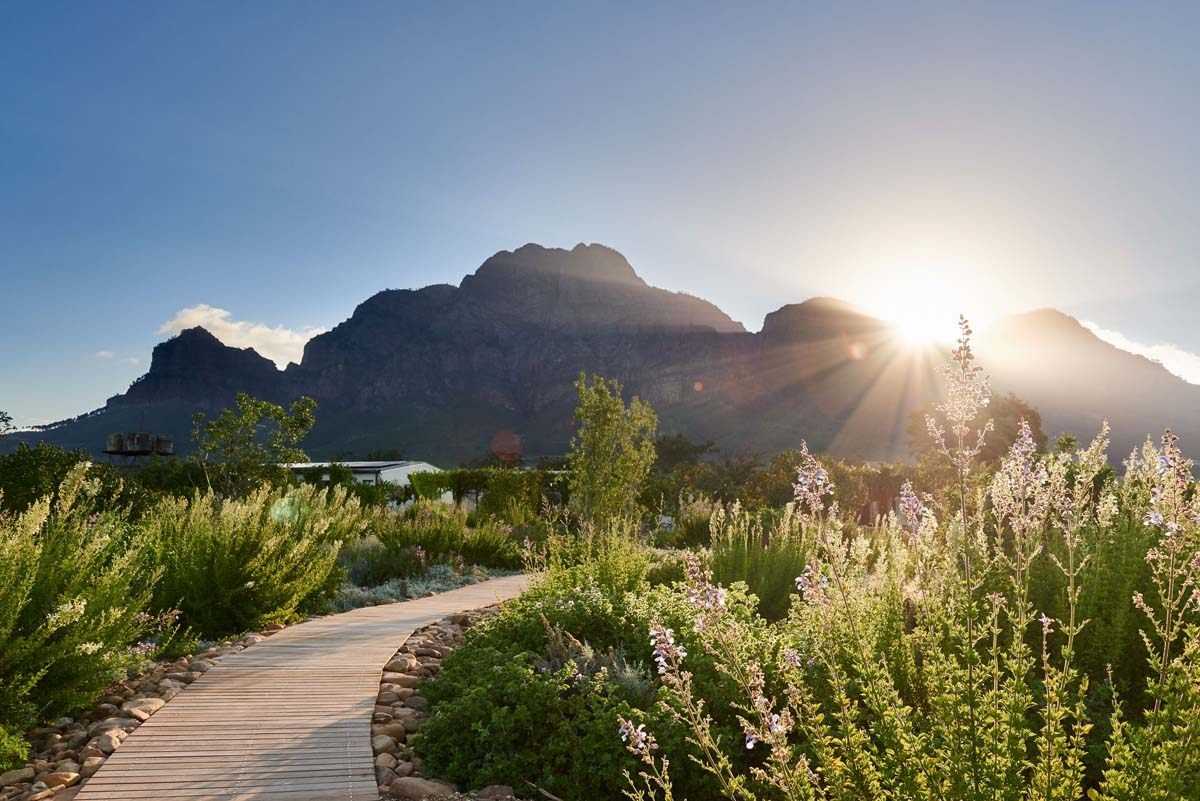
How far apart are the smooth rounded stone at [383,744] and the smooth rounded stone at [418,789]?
0.36 metres

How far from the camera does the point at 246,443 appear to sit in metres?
14.9

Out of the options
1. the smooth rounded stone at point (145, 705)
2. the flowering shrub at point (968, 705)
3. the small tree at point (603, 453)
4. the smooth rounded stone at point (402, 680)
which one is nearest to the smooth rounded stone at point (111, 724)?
the smooth rounded stone at point (145, 705)

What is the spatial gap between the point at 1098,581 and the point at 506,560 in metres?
9.45

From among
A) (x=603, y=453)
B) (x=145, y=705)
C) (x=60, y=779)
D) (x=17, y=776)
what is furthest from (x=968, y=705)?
(x=603, y=453)

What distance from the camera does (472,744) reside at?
12.9 feet

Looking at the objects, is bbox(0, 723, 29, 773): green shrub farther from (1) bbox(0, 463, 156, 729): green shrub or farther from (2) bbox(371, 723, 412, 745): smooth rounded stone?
(2) bbox(371, 723, 412, 745): smooth rounded stone

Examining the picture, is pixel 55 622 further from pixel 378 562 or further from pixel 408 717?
pixel 378 562

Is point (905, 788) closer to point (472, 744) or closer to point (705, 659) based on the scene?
point (705, 659)

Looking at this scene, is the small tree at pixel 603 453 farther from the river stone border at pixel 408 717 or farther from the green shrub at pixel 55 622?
the green shrub at pixel 55 622

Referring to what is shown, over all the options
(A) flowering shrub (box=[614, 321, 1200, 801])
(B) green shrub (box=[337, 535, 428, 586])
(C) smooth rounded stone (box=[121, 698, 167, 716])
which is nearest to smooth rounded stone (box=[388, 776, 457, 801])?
(A) flowering shrub (box=[614, 321, 1200, 801])

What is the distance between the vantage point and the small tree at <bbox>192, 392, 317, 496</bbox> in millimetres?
14594

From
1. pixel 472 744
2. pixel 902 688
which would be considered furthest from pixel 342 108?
pixel 902 688

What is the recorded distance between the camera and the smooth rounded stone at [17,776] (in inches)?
143

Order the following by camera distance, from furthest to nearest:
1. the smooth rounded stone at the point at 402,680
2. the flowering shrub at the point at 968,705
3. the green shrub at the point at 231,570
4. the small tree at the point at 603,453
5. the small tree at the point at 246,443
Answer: the small tree at the point at 246,443
the small tree at the point at 603,453
the green shrub at the point at 231,570
the smooth rounded stone at the point at 402,680
the flowering shrub at the point at 968,705
